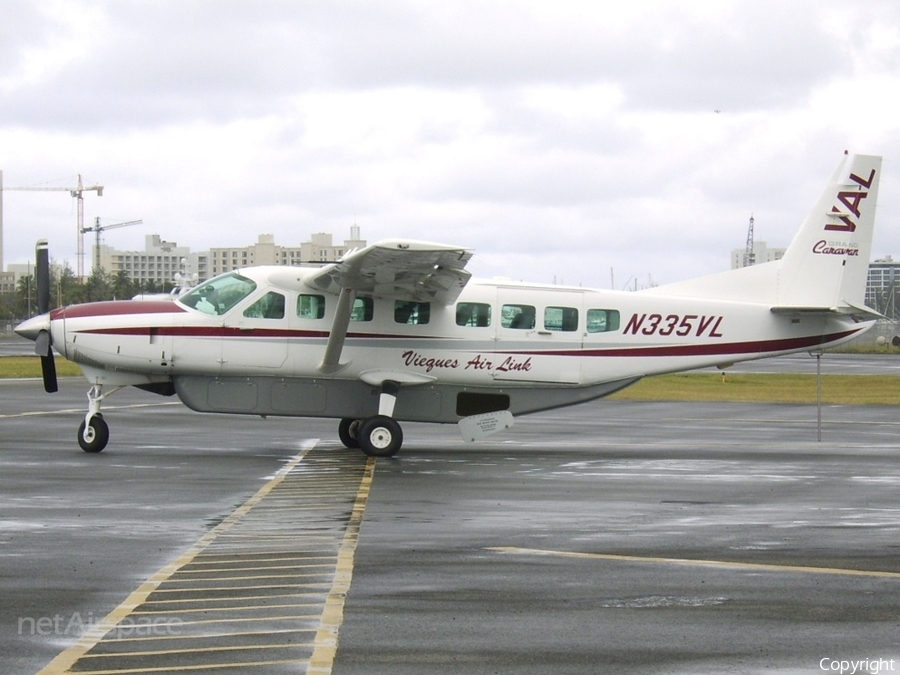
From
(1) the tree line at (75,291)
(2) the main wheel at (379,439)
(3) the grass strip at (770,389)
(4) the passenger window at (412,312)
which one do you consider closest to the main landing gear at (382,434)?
(2) the main wheel at (379,439)

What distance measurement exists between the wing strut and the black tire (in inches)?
57.1

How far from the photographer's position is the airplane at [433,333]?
62.7 ft

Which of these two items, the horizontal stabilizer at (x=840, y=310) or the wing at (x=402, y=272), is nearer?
the wing at (x=402, y=272)

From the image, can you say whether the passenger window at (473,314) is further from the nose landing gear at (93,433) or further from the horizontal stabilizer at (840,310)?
the nose landing gear at (93,433)

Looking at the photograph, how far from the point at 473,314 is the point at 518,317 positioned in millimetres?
786

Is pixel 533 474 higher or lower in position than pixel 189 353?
lower

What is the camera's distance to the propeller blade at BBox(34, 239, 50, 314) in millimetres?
20234

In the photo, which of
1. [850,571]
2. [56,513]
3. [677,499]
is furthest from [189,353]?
[850,571]

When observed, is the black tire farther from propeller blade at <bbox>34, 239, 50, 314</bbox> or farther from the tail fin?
the tail fin

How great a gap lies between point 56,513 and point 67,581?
389 centimetres

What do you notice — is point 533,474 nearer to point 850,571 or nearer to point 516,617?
point 850,571

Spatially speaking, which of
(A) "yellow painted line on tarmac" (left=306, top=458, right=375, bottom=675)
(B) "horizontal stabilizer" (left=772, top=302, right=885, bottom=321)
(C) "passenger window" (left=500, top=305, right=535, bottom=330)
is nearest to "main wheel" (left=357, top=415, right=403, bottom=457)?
(C) "passenger window" (left=500, top=305, right=535, bottom=330)

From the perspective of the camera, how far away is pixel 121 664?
255 inches

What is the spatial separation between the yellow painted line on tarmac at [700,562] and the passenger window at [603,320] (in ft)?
34.4
